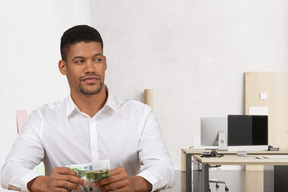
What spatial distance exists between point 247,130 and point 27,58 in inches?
107

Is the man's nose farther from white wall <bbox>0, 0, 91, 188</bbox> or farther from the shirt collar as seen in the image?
white wall <bbox>0, 0, 91, 188</bbox>

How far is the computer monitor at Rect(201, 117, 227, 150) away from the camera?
5645mm

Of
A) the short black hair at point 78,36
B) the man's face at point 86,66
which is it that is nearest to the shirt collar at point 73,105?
the man's face at point 86,66

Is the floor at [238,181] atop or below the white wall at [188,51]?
below

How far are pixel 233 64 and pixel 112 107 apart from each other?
772 cm

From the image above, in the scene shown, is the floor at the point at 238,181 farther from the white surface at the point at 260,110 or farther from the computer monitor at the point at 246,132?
the white surface at the point at 260,110

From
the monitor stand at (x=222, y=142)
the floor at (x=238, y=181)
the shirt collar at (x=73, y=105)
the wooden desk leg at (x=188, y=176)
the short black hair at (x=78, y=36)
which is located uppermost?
the short black hair at (x=78, y=36)

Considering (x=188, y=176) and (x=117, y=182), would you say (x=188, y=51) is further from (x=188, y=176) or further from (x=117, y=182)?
(x=117, y=182)

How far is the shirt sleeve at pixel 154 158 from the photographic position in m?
1.89

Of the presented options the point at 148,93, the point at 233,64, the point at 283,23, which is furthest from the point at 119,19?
the point at 283,23

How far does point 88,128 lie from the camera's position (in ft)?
6.93

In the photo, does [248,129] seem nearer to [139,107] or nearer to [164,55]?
[139,107]

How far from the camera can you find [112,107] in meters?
2.12

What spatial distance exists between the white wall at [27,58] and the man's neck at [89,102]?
52.0 inches
